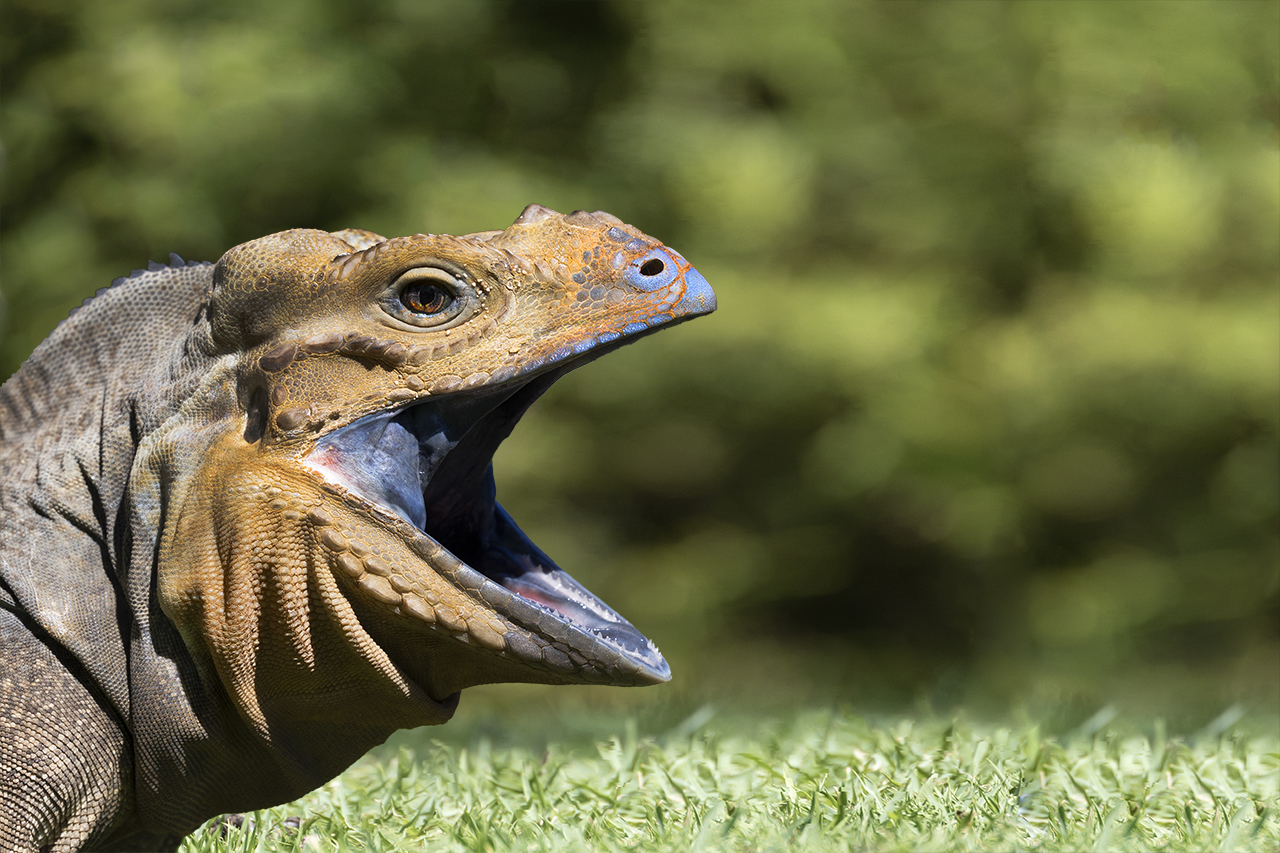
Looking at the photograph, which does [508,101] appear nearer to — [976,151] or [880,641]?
[976,151]

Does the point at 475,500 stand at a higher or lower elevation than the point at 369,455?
lower

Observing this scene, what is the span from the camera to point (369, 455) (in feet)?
8.64

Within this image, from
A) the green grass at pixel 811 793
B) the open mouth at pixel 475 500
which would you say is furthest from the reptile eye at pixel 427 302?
the green grass at pixel 811 793

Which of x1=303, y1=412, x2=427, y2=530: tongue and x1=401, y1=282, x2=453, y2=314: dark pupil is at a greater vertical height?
x1=401, y1=282, x2=453, y2=314: dark pupil

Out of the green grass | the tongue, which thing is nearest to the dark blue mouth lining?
the tongue

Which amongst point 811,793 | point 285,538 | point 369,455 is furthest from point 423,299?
point 811,793

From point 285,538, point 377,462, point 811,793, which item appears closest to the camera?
point 285,538

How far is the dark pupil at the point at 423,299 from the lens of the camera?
105 inches

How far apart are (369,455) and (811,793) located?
5.14 feet

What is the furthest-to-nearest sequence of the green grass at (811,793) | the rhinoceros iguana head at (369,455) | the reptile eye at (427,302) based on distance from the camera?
1. the green grass at (811,793)
2. the reptile eye at (427,302)
3. the rhinoceros iguana head at (369,455)

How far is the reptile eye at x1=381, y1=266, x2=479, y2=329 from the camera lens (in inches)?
105

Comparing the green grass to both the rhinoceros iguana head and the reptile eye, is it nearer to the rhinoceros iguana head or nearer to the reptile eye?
the rhinoceros iguana head

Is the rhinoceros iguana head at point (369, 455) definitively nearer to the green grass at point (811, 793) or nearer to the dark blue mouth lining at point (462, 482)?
the dark blue mouth lining at point (462, 482)

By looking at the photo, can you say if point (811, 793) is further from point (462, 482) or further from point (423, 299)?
point (423, 299)
